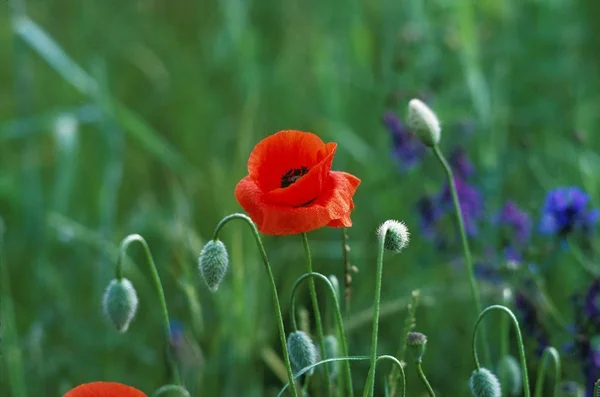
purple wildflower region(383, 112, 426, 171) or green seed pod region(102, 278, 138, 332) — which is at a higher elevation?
purple wildflower region(383, 112, 426, 171)

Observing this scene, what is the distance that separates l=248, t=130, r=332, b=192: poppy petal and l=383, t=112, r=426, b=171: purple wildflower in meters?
1.05

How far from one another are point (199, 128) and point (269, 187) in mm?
1897

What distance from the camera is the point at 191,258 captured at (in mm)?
2291

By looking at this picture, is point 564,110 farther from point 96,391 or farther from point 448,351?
point 96,391

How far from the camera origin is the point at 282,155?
4.15ft

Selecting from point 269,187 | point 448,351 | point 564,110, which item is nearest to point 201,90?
point 564,110

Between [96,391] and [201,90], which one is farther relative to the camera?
[201,90]

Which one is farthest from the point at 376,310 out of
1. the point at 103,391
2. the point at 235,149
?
the point at 235,149

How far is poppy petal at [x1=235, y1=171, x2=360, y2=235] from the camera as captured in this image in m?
1.11

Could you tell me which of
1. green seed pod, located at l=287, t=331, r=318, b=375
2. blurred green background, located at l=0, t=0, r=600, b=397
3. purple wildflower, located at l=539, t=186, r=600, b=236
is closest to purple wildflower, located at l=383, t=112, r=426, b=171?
blurred green background, located at l=0, t=0, r=600, b=397

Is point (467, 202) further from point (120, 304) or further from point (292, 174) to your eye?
point (120, 304)

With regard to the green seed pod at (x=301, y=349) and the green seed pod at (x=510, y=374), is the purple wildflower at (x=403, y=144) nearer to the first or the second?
the green seed pod at (x=510, y=374)

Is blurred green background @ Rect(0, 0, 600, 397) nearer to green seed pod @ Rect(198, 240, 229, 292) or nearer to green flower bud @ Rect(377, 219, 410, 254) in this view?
green seed pod @ Rect(198, 240, 229, 292)

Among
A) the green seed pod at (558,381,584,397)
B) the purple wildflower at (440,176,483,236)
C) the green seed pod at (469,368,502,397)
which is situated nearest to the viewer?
the green seed pod at (469,368,502,397)
